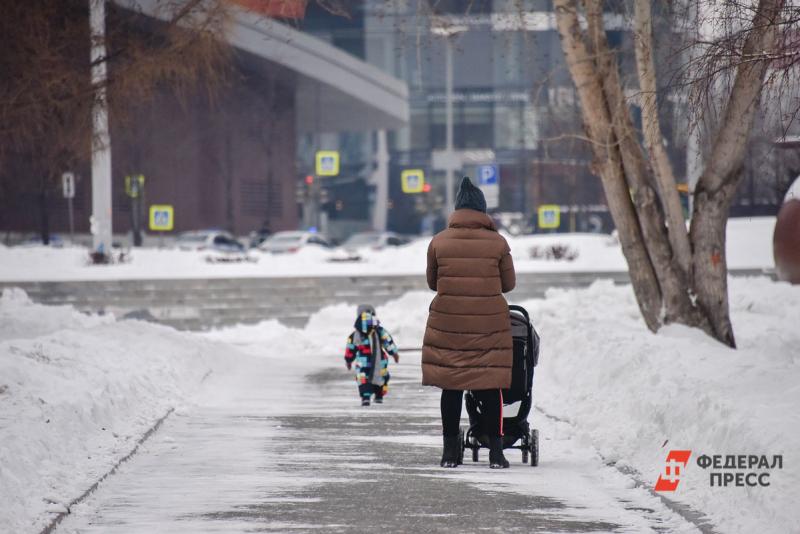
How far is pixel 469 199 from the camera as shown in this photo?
Answer: 9.31 meters

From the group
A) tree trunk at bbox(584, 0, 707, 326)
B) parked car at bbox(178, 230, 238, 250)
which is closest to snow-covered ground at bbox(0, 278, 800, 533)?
tree trunk at bbox(584, 0, 707, 326)

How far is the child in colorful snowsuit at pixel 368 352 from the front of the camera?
1396 cm

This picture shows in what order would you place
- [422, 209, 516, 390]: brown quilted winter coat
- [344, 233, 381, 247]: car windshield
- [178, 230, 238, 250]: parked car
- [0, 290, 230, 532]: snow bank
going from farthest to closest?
[344, 233, 381, 247]: car windshield, [178, 230, 238, 250]: parked car, [422, 209, 516, 390]: brown quilted winter coat, [0, 290, 230, 532]: snow bank

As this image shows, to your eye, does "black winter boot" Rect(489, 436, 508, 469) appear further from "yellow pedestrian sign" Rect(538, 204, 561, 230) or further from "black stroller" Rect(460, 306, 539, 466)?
"yellow pedestrian sign" Rect(538, 204, 561, 230)

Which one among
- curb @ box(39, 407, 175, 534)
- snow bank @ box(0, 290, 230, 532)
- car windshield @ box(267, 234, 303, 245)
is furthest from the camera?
car windshield @ box(267, 234, 303, 245)

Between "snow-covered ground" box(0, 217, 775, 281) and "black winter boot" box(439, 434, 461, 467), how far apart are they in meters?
21.2

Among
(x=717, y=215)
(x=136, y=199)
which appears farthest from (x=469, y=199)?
(x=136, y=199)

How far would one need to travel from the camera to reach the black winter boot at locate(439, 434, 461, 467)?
9516 mm

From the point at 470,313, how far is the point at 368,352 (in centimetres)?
506

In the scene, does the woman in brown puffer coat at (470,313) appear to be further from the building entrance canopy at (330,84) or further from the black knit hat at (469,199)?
the building entrance canopy at (330,84)

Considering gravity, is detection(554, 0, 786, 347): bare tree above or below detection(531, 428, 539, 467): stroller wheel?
above

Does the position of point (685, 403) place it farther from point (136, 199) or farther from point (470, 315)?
point (136, 199)

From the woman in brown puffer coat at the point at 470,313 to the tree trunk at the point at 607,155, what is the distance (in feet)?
23.2

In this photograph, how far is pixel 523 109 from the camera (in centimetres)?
9406
